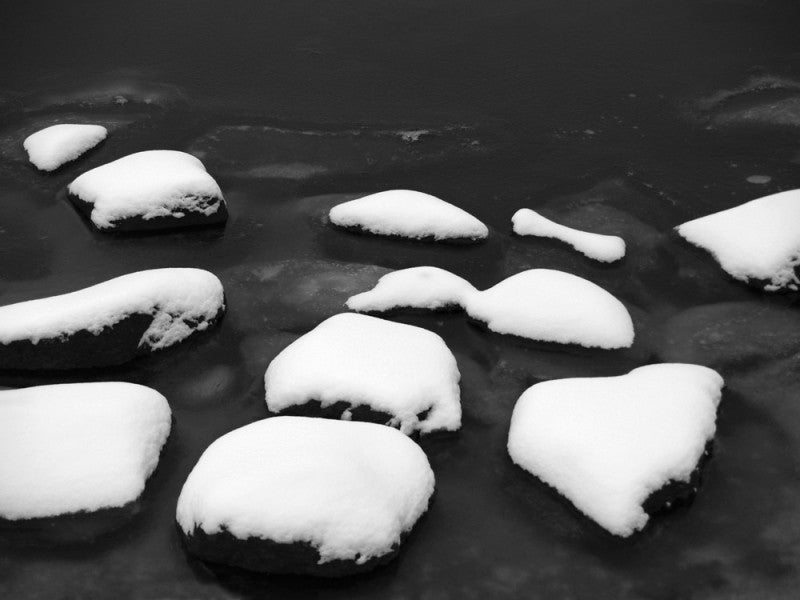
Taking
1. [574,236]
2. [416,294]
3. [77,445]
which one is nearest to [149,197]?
[416,294]

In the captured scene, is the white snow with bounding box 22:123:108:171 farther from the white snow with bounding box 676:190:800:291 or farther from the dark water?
the white snow with bounding box 676:190:800:291

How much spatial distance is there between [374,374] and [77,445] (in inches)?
41.6

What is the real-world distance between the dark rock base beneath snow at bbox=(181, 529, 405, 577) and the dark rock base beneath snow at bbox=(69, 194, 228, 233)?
2.01 metres

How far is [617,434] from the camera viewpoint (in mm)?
2676

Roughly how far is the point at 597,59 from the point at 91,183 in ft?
11.9

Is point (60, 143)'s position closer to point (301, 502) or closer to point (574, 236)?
point (574, 236)

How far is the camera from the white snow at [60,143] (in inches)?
179

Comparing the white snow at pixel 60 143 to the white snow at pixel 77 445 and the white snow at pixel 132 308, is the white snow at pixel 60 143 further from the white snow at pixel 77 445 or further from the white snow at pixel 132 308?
the white snow at pixel 77 445

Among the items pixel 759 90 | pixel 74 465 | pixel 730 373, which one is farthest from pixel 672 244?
pixel 74 465

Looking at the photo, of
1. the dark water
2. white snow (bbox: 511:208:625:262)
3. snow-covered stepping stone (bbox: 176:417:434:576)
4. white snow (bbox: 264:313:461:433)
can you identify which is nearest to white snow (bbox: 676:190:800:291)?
the dark water

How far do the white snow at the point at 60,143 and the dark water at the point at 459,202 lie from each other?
102 millimetres

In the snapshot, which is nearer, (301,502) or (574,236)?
(301,502)

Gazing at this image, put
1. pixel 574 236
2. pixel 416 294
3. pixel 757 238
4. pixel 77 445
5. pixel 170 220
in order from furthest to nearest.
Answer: pixel 170 220, pixel 574 236, pixel 757 238, pixel 416 294, pixel 77 445

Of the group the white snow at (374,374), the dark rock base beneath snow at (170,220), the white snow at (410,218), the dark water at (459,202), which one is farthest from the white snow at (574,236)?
the dark rock base beneath snow at (170,220)
